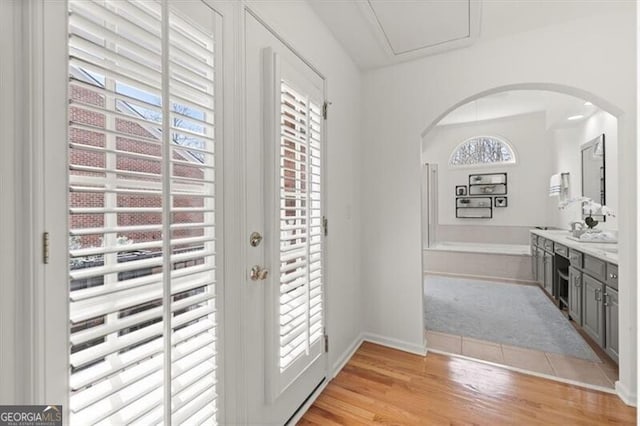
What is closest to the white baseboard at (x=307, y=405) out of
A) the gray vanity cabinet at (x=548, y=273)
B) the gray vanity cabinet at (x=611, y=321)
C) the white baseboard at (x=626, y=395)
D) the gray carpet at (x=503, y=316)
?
the gray carpet at (x=503, y=316)

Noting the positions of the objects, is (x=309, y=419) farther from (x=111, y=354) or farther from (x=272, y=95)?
(x=272, y=95)

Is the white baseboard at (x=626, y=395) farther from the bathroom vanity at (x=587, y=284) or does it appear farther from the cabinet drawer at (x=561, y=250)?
the cabinet drawer at (x=561, y=250)

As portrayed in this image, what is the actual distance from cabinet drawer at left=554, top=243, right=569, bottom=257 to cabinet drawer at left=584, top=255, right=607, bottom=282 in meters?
0.55

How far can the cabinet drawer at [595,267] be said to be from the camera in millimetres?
2322

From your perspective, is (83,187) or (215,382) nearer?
(83,187)

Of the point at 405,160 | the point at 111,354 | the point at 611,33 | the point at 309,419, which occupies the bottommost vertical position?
the point at 309,419

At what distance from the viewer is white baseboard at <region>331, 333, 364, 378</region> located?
2.23 m

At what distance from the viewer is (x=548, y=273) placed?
380cm

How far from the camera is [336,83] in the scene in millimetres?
2295

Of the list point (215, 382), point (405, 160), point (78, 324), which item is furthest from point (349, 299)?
point (78, 324)

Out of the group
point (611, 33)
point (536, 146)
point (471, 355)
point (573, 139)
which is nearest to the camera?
point (611, 33)

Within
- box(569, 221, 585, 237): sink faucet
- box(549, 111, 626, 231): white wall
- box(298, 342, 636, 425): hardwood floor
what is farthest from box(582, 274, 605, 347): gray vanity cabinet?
box(549, 111, 626, 231): white wall

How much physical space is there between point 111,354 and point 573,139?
616cm

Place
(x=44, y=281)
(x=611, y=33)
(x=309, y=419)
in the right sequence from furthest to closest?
1. (x=611, y=33)
2. (x=309, y=419)
3. (x=44, y=281)
